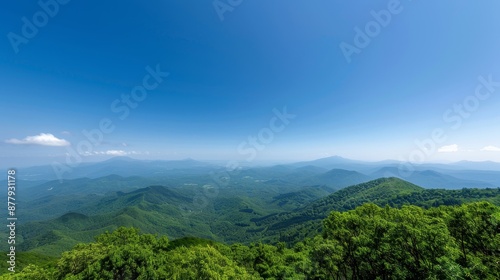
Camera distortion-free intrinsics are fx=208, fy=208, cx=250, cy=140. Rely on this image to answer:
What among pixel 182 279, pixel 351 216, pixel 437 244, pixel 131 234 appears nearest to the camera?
pixel 437 244

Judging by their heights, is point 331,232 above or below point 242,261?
above

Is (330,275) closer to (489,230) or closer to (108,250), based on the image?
(489,230)

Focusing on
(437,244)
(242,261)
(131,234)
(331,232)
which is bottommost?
(242,261)

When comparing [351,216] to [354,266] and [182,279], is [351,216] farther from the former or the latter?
[182,279]

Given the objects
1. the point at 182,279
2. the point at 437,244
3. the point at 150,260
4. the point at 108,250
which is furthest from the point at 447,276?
the point at 108,250

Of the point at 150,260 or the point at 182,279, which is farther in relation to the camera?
the point at 150,260

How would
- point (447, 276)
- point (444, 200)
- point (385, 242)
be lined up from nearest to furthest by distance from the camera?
point (447, 276) < point (385, 242) < point (444, 200)
